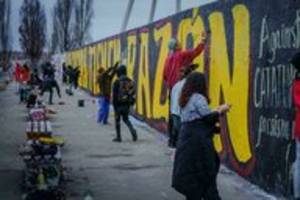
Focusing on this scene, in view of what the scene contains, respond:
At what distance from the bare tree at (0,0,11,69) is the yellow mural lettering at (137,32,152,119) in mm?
65496

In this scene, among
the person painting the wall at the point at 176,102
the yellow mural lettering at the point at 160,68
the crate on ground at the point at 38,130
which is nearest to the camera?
the crate on ground at the point at 38,130

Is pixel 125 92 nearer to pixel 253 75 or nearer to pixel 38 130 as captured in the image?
pixel 38 130

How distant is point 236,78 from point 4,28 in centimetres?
7811

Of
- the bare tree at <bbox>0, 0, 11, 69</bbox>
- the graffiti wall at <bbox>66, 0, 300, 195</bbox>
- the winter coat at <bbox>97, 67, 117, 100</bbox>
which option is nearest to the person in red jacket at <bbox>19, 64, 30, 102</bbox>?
the winter coat at <bbox>97, 67, 117, 100</bbox>

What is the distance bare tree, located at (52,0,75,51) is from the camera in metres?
88.8


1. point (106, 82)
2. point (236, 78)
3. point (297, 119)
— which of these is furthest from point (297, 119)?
point (106, 82)

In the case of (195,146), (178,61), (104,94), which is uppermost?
(178,61)

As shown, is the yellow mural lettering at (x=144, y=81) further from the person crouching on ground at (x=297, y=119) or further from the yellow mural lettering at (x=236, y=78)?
the person crouching on ground at (x=297, y=119)

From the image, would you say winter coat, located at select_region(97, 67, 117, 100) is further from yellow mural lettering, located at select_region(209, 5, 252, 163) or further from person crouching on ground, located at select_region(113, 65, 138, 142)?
yellow mural lettering, located at select_region(209, 5, 252, 163)

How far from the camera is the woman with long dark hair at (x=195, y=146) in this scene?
8641 millimetres

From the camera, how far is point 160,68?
66.0ft

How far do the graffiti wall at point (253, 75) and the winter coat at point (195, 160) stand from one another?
191cm

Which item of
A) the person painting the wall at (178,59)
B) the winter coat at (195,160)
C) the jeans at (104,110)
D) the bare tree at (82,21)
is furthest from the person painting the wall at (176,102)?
the bare tree at (82,21)

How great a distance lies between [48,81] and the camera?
34219 mm
